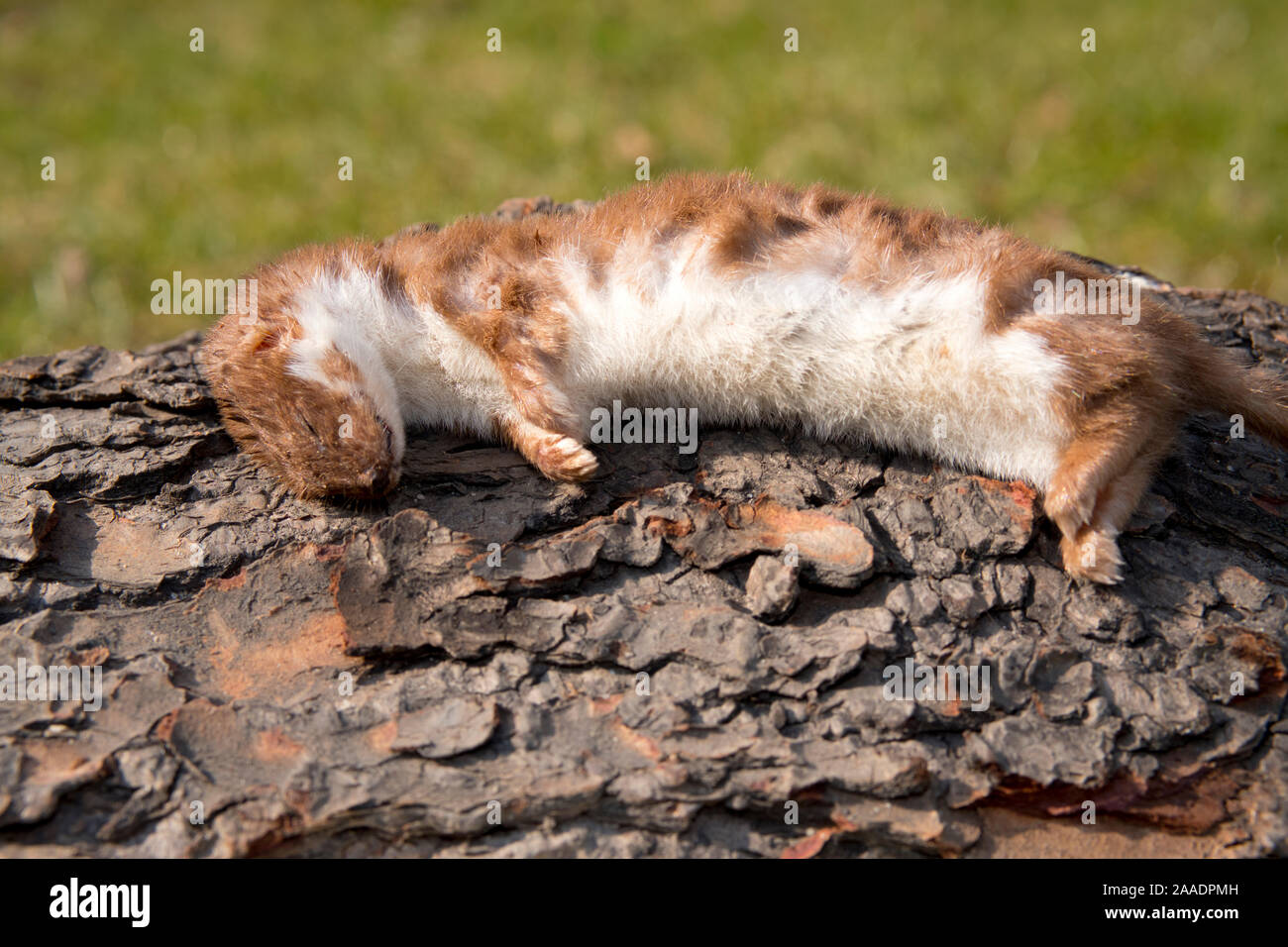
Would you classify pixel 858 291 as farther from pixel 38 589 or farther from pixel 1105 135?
pixel 1105 135

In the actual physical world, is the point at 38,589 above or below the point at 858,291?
below

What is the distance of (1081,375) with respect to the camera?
3508 mm

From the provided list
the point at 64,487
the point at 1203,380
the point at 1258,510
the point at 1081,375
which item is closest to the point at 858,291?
the point at 1081,375

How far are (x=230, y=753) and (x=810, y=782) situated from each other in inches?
65.3
